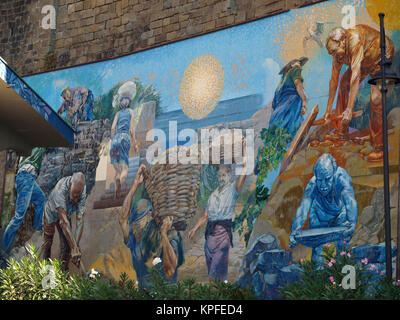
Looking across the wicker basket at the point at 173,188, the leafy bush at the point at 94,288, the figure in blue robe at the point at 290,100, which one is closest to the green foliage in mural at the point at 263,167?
the figure in blue robe at the point at 290,100

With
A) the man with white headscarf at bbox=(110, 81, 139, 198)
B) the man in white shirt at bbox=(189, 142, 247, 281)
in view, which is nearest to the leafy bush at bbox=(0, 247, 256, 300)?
the man in white shirt at bbox=(189, 142, 247, 281)

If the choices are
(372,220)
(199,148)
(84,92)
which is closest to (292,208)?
(372,220)

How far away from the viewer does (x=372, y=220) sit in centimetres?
1092

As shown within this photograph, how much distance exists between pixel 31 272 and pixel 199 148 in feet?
18.6

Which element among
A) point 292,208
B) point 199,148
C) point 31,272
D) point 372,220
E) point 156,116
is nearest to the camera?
point 31,272

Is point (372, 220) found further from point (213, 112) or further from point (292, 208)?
point (213, 112)

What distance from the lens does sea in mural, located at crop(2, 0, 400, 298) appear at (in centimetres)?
1155

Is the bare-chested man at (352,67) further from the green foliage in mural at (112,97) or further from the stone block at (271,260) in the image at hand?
the green foliage in mural at (112,97)

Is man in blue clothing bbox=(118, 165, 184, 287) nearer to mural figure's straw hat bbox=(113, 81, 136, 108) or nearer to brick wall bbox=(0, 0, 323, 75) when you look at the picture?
mural figure's straw hat bbox=(113, 81, 136, 108)

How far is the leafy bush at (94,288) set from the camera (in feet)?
23.0

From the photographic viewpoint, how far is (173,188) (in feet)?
46.0
